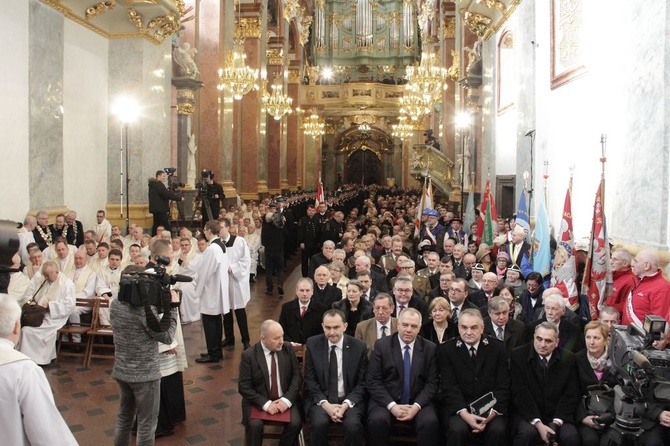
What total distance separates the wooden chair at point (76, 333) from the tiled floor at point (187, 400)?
23 centimetres

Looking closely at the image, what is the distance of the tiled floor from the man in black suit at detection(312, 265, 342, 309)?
1.45m

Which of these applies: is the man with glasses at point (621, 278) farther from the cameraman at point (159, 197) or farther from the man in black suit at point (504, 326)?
the cameraman at point (159, 197)

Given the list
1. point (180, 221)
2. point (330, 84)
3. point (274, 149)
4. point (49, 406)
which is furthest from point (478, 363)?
point (330, 84)

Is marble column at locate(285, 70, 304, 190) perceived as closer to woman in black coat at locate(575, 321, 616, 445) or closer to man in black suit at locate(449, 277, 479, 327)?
man in black suit at locate(449, 277, 479, 327)

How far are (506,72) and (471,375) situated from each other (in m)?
9.84

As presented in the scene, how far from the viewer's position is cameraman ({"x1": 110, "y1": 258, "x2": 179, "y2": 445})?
4723mm

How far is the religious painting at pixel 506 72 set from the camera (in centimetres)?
1314

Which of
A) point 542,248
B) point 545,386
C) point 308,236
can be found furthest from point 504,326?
point 308,236

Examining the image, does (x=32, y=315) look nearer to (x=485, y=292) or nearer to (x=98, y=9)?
(x=485, y=292)

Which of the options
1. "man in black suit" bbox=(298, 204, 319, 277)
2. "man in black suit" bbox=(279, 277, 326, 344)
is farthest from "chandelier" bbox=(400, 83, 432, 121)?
"man in black suit" bbox=(279, 277, 326, 344)

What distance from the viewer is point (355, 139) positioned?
4744 centimetres

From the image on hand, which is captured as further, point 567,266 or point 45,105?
point 45,105

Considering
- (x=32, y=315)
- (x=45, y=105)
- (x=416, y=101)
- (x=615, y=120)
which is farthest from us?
(x=416, y=101)

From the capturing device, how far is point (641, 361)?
153 inches
